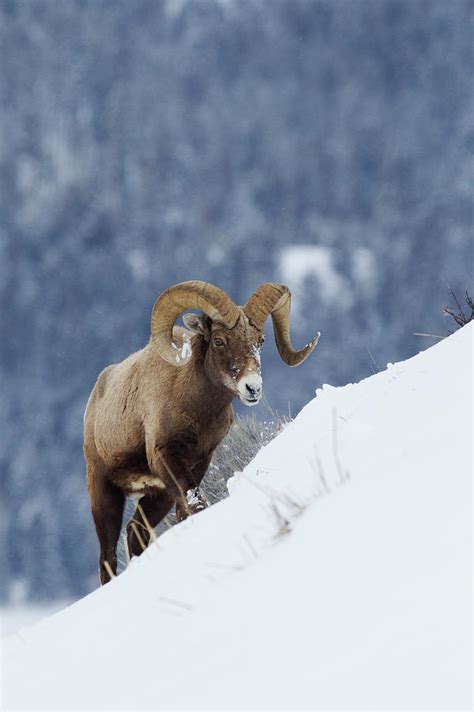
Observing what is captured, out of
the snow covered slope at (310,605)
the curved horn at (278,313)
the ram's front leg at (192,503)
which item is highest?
the curved horn at (278,313)

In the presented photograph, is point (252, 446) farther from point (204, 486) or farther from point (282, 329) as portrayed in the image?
point (282, 329)

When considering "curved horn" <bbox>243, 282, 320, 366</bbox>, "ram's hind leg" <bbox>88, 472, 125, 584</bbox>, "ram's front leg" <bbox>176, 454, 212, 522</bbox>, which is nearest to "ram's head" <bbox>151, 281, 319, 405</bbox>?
"curved horn" <bbox>243, 282, 320, 366</bbox>

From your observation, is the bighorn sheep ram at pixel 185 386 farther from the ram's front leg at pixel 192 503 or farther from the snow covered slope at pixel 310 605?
the snow covered slope at pixel 310 605

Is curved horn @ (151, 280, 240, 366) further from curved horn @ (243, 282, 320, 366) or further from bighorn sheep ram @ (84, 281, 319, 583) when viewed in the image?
curved horn @ (243, 282, 320, 366)

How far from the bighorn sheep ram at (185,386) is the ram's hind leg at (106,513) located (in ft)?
0.45

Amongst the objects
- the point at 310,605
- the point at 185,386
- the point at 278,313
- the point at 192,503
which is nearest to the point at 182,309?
the point at 185,386

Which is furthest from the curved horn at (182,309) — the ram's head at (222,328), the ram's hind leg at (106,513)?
the ram's hind leg at (106,513)

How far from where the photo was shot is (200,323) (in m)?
7.90

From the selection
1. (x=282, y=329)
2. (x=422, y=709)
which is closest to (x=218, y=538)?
(x=422, y=709)

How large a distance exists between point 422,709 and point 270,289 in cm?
666

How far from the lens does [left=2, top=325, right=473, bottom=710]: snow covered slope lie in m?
1.83

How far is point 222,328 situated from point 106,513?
109 inches

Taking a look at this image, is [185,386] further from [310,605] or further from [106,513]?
[310,605]

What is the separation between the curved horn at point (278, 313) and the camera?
7961mm
